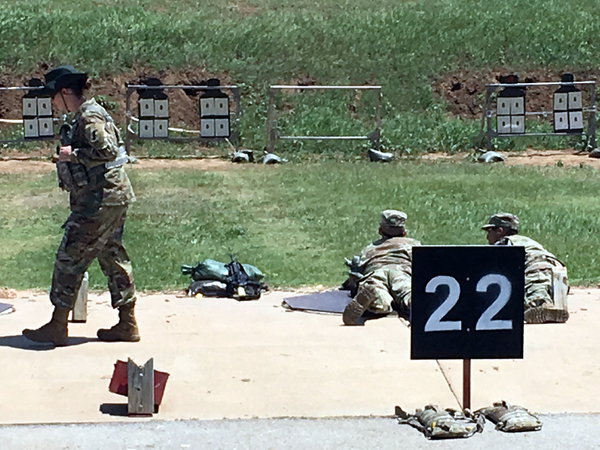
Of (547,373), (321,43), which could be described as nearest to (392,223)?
(547,373)

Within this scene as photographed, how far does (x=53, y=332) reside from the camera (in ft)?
22.6

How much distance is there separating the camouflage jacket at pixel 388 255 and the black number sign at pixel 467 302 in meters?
2.72

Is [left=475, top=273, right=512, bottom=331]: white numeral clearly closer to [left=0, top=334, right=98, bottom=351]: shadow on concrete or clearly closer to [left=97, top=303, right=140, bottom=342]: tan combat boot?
[left=97, top=303, right=140, bottom=342]: tan combat boot

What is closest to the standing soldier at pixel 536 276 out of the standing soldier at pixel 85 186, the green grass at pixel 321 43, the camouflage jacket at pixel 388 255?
the camouflage jacket at pixel 388 255

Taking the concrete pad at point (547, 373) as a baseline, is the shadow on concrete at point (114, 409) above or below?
below

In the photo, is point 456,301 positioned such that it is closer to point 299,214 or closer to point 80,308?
point 80,308

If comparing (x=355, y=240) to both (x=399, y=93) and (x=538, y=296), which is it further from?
(x=399, y=93)

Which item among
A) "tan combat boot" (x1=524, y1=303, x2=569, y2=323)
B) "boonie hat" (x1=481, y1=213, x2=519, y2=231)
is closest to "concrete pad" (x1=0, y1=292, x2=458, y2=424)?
"tan combat boot" (x1=524, y1=303, x2=569, y2=323)

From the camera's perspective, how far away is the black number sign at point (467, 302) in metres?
5.30

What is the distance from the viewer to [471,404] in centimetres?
585

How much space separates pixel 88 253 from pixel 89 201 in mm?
336

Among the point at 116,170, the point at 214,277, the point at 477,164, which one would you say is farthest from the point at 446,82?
the point at 116,170

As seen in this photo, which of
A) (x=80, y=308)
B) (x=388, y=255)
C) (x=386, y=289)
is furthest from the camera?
(x=388, y=255)

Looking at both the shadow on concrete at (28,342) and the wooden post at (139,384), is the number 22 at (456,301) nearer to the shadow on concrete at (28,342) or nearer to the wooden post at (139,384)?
the wooden post at (139,384)
